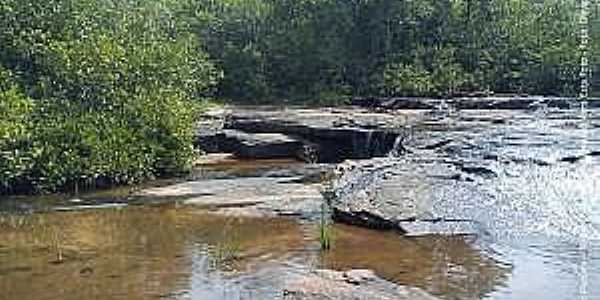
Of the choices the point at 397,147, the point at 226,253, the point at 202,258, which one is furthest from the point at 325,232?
the point at 397,147

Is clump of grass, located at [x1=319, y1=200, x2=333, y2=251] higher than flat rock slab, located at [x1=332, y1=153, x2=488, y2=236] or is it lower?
lower

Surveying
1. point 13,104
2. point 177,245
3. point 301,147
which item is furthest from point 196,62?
point 177,245

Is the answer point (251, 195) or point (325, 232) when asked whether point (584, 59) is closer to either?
point (251, 195)

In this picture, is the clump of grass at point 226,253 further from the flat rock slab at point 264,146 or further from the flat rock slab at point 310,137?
the flat rock slab at point 264,146

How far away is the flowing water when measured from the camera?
14016 millimetres

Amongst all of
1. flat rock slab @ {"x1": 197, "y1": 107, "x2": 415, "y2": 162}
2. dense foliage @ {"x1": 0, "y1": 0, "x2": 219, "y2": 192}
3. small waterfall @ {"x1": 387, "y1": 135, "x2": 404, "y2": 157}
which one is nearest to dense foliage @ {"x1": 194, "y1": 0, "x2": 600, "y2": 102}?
flat rock slab @ {"x1": 197, "y1": 107, "x2": 415, "y2": 162}

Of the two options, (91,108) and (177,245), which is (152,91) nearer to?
(91,108)

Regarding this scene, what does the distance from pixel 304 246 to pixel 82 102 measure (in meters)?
11.4

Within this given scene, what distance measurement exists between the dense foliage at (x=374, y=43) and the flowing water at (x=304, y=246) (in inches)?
946

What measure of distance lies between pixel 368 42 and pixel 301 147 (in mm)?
19691

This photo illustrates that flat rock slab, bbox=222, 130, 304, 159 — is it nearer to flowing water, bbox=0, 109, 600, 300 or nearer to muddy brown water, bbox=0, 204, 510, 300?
flowing water, bbox=0, 109, 600, 300

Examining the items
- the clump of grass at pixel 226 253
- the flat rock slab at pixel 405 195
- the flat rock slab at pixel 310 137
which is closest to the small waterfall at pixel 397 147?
the flat rock slab at pixel 310 137

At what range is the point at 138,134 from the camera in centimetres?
2594

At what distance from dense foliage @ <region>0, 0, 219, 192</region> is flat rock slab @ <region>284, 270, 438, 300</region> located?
1218 centimetres
